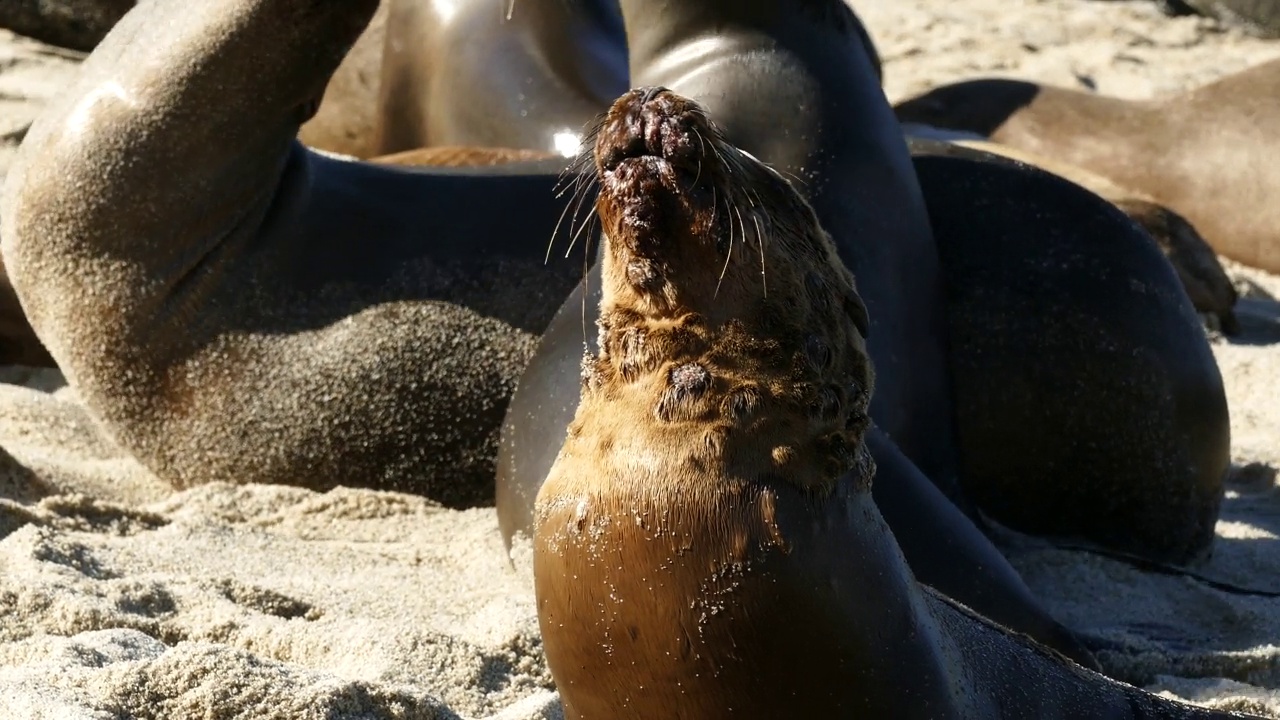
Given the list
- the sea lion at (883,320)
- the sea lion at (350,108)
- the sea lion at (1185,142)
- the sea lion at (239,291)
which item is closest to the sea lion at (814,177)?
the sea lion at (883,320)

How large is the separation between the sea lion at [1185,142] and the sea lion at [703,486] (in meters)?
6.03

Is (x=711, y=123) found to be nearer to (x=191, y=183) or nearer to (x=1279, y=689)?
(x=1279, y=689)

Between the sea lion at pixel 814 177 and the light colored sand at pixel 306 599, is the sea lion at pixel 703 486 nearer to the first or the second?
the light colored sand at pixel 306 599

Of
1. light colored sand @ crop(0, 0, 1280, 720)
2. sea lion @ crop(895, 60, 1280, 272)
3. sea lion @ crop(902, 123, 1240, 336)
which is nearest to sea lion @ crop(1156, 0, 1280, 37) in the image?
sea lion @ crop(895, 60, 1280, 272)

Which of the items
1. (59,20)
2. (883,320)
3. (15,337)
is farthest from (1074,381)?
(59,20)

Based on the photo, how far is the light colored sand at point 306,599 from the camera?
105 inches

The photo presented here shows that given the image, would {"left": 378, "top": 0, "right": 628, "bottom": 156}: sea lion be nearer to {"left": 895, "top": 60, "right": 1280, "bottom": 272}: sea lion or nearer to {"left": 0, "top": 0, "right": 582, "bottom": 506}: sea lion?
{"left": 0, "top": 0, "right": 582, "bottom": 506}: sea lion

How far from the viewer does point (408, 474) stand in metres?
4.48

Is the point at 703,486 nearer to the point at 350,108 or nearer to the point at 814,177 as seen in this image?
the point at 814,177

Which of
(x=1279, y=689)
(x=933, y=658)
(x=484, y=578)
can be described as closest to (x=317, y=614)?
(x=484, y=578)

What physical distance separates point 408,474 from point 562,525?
2.26 metres

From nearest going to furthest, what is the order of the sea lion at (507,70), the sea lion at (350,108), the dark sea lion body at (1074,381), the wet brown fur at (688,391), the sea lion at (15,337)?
the wet brown fur at (688,391) < the dark sea lion body at (1074,381) < the sea lion at (15,337) < the sea lion at (507,70) < the sea lion at (350,108)

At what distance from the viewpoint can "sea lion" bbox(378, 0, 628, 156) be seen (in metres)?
6.02

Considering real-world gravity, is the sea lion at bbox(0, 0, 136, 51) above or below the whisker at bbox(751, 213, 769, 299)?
below
